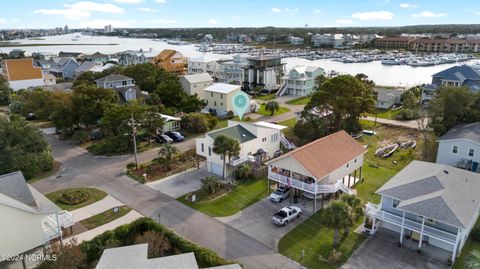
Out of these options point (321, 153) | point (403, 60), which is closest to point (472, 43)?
point (403, 60)

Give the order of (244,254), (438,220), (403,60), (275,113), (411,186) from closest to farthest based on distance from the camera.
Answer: (438,220) → (244,254) → (411,186) → (275,113) → (403,60)

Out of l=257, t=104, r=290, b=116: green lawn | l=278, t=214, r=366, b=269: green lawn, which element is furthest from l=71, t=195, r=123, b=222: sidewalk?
l=257, t=104, r=290, b=116: green lawn

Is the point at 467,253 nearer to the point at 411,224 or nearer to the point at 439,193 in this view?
the point at 411,224

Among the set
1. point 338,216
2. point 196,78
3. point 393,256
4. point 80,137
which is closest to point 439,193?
point 393,256

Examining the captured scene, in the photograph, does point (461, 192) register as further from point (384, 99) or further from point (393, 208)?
point (384, 99)

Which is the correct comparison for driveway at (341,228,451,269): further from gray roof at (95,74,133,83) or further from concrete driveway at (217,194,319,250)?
gray roof at (95,74,133,83)

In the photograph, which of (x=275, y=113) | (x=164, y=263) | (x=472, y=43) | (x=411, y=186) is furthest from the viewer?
(x=472, y=43)

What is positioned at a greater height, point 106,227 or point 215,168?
point 215,168
